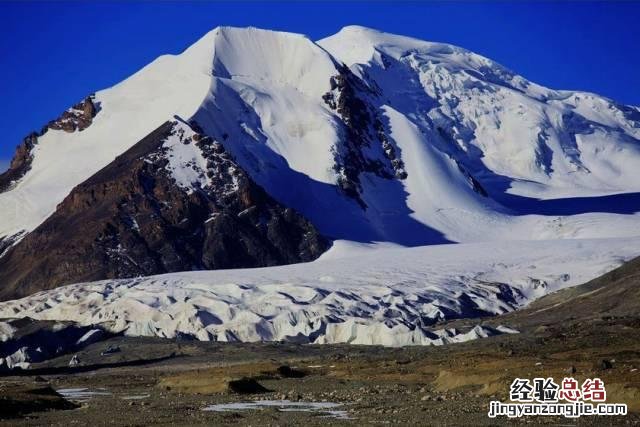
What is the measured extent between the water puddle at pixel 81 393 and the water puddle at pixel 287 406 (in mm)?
11144

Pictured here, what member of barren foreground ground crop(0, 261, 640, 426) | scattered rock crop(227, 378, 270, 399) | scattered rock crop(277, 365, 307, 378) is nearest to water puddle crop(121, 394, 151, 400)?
barren foreground ground crop(0, 261, 640, 426)

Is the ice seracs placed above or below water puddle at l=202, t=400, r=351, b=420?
above

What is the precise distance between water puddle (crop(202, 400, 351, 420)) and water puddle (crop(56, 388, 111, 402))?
36.6 feet

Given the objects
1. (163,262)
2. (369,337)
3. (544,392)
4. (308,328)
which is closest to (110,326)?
(308,328)

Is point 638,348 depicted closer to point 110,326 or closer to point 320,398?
point 320,398

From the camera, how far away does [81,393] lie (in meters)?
70.7

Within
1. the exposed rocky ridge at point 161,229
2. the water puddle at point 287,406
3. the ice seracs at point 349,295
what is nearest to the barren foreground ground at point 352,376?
the water puddle at point 287,406

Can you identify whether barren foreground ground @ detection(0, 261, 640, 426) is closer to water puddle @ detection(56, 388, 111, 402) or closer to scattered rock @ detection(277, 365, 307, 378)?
scattered rock @ detection(277, 365, 307, 378)

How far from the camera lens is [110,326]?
131000mm

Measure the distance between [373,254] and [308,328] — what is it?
47004 millimetres

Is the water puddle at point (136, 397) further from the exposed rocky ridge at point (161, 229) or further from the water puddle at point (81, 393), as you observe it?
the exposed rocky ridge at point (161, 229)

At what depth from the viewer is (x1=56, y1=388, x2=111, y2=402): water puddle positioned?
64.4 metres

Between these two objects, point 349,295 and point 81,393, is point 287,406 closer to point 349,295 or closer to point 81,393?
point 81,393

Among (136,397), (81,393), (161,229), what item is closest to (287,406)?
(136,397)
